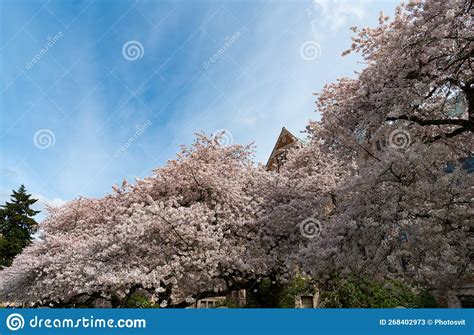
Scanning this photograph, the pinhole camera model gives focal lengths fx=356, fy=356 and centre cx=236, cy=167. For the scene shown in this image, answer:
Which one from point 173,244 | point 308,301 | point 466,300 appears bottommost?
point 308,301

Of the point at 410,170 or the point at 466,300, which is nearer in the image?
the point at 410,170

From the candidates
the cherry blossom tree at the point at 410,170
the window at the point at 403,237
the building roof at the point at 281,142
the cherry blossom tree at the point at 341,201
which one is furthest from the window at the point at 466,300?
the building roof at the point at 281,142

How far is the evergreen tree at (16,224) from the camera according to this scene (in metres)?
46.4

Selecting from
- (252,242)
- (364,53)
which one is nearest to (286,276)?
(252,242)

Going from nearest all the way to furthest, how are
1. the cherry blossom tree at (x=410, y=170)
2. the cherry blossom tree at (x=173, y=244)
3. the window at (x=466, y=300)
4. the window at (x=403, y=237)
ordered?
1. the cherry blossom tree at (x=410, y=170)
2. the window at (x=403, y=237)
3. the cherry blossom tree at (x=173, y=244)
4. the window at (x=466, y=300)

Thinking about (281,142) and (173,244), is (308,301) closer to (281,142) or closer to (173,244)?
(173,244)

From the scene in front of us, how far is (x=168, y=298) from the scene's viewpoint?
14.6 meters

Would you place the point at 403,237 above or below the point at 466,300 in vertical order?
above

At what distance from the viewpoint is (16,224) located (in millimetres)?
51406

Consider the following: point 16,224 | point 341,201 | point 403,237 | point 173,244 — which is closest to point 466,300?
point 341,201

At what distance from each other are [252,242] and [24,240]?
149 ft

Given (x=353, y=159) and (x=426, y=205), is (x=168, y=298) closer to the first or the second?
(x=353, y=159)

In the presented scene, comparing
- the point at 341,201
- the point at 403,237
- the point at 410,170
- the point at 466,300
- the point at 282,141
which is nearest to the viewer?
the point at 410,170

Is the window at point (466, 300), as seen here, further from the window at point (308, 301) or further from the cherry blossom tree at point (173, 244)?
the cherry blossom tree at point (173, 244)
